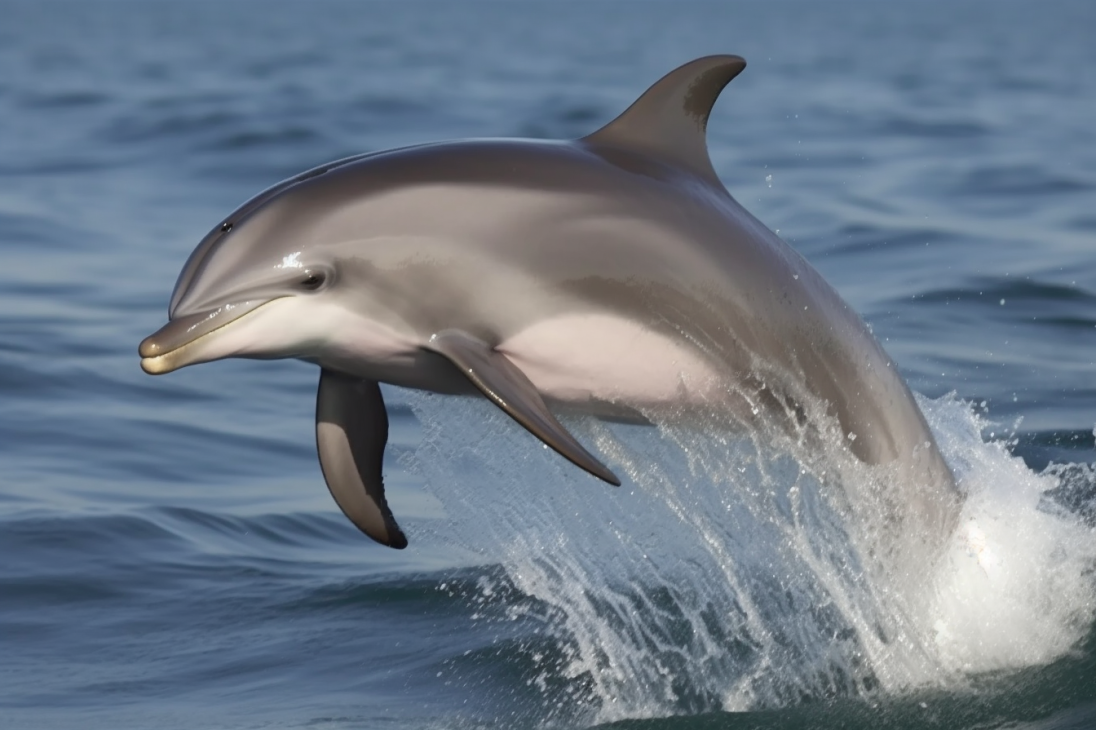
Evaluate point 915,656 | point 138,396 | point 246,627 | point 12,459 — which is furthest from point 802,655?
point 138,396

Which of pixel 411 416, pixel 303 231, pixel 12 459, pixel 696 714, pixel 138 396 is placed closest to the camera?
pixel 303 231

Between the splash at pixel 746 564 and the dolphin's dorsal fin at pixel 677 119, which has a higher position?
the dolphin's dorsal fin at pixel 677 119

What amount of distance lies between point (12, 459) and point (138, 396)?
1.29 metres

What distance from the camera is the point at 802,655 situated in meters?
5.48

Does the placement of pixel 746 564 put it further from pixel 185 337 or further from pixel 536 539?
pixel 185 337

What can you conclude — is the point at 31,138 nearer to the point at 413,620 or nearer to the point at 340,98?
the point at 340,98

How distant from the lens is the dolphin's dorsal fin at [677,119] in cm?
500

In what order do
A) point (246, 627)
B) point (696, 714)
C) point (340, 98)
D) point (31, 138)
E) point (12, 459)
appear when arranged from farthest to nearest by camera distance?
point (340, 98), point (31, 138), point (12, 459), point (246, 627), point (696, 714)

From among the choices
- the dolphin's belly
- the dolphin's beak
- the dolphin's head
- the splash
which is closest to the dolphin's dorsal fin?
the dolphin's belly

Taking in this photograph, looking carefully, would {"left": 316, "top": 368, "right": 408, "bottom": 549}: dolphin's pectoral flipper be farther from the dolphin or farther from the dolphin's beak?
the dolphin's beak

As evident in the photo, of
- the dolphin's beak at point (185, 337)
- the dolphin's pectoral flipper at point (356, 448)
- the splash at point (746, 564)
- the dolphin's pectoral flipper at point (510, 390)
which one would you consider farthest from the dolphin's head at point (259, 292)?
the splash at point (746, 564)

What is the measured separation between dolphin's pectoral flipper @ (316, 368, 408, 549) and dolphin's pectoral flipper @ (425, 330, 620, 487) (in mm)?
595

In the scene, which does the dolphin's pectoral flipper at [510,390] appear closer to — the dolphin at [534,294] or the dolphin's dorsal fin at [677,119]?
the dolphin at [534,294]

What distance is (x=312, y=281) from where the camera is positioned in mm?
4328
